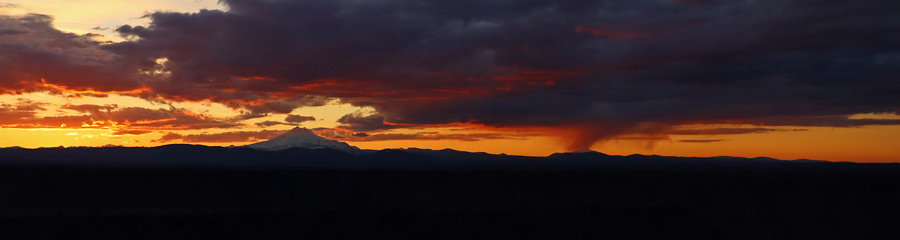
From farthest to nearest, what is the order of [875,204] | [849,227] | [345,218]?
1. [875,204]
2. [849,227]
3. [345,218]

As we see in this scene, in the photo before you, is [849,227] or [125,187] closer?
[849,227]

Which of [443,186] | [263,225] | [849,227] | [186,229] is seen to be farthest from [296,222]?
[849,227]

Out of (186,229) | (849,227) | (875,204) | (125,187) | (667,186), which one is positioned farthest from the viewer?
(667,186)

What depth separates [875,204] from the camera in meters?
74.1

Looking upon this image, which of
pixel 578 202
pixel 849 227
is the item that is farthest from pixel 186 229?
pixel 849 227

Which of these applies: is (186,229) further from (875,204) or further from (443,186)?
(875,204)

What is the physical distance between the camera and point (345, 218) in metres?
52.5

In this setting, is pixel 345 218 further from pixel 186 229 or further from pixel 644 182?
pixel 644 182

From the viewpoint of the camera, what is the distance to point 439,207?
3091 inches

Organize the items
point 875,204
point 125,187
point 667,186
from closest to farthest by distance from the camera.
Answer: point 875,204 < point 125,187 < point 667,186

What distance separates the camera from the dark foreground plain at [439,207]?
2002 inches

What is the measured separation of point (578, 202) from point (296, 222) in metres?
39.4

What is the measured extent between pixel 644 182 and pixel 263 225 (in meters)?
55.8

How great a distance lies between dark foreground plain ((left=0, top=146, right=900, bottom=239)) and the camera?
5084 cm
